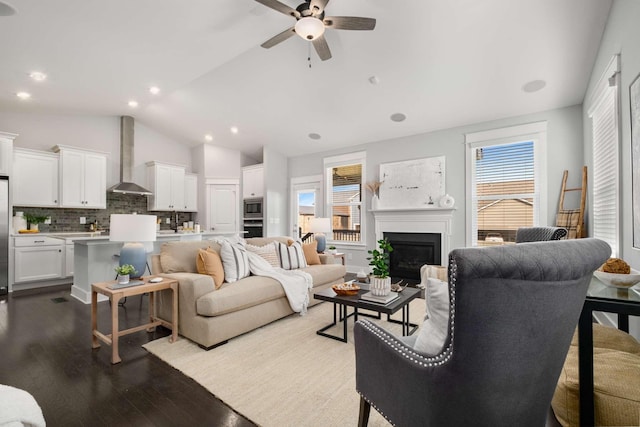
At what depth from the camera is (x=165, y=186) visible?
6727 mm

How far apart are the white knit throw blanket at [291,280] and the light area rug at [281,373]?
0.92ft

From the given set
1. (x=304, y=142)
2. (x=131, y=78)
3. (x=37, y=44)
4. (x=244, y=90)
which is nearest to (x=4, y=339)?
(x=37, y=44)

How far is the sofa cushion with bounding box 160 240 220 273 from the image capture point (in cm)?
301

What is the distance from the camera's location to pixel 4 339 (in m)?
2.72

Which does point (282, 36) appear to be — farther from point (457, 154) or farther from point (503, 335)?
point (457, 154)

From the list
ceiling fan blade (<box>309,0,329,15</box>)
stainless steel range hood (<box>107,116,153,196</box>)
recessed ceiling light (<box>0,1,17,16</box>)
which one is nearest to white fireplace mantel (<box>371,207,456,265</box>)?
ceiling fan blade (<box>309,0,329,15</box>)

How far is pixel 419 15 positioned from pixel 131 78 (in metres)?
3.97

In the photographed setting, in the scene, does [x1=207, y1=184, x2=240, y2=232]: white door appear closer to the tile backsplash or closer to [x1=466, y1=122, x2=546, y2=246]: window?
the tile backsplash

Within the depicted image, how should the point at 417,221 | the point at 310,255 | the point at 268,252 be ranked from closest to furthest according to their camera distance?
the point at 268,252 < the point at 310,255 < the point at 417,221

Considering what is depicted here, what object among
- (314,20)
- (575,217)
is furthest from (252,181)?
(575,217)

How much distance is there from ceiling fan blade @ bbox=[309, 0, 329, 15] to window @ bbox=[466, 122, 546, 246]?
131 inches

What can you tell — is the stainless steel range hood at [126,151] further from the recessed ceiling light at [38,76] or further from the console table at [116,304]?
the console table at [116,304]

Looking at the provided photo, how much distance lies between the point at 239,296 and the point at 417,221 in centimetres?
364

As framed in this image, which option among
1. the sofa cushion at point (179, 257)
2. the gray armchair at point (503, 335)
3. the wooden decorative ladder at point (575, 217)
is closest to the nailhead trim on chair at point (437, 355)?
the gray armchair at point (503, 335)
